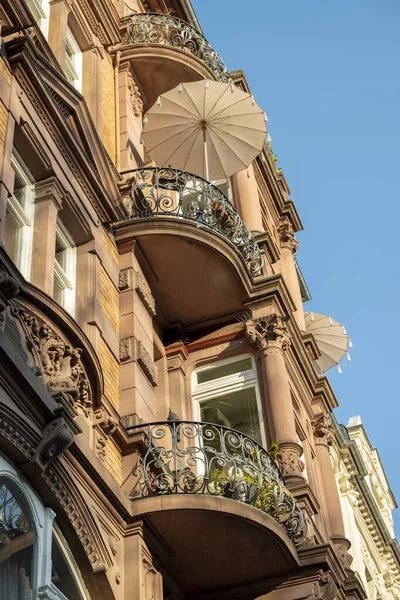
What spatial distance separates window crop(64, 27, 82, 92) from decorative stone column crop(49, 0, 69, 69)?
0.43m

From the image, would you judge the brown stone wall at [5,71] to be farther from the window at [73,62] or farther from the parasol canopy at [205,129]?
the parasol canopy at [205,129]

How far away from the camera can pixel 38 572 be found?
10.2 metres

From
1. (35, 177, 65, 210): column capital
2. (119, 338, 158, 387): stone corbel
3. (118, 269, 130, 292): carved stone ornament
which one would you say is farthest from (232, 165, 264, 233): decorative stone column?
(35, 177, 65, 210): column capital

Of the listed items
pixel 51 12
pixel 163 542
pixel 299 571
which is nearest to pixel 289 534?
pixel 299 571

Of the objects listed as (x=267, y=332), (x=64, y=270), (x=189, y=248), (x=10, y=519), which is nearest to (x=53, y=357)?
(x=10, y=519)

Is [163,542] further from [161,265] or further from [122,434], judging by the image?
[161,265]

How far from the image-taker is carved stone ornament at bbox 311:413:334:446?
66.8 ft

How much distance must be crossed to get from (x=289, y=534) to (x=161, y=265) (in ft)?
15.7

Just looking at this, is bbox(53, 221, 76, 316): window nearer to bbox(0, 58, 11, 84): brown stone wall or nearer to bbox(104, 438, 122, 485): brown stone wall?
bbox(104, 438, 122, 485): brown stone wall

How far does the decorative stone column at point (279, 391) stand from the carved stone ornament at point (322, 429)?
2959 millimetres

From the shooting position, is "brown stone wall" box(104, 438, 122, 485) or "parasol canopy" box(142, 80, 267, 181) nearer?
"brown stone wall" box(104, 438, 122, 485)

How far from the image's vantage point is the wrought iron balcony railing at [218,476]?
1338 cm

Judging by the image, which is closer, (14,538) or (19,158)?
(14,538)

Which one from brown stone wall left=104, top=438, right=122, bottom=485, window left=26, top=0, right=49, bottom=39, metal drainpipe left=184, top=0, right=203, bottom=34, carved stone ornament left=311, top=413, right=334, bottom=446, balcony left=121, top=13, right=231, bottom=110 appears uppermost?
metal drainpipe left=184, top=0, right=203, bottom=34
